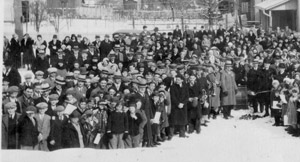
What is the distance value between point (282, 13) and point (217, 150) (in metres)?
18.9

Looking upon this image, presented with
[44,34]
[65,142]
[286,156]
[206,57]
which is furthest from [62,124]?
[44,34]

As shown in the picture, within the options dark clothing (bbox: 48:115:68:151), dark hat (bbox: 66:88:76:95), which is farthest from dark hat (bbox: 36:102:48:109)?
dark hat (bbox: 66:88:76:95)

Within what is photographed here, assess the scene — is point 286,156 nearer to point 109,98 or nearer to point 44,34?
point 109,98

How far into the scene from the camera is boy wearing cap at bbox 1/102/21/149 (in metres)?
6.23

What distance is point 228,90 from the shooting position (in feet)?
35.0

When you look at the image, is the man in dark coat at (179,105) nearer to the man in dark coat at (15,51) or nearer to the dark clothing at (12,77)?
the dark clothing at (12,77)

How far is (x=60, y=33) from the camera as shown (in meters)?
21.8

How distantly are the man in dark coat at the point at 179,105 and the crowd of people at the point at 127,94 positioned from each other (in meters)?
0.02

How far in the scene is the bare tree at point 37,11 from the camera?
2077 cm

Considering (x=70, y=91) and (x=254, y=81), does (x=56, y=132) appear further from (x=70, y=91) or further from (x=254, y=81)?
(x=254, y=81)

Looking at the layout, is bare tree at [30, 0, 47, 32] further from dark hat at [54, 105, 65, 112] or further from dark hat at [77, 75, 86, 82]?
dark hat at [54, 105, 65, 112]

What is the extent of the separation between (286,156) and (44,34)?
15404mm

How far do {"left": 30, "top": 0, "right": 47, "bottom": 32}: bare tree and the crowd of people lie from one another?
294 inches

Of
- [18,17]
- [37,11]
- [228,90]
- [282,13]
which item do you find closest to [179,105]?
[228,90]
